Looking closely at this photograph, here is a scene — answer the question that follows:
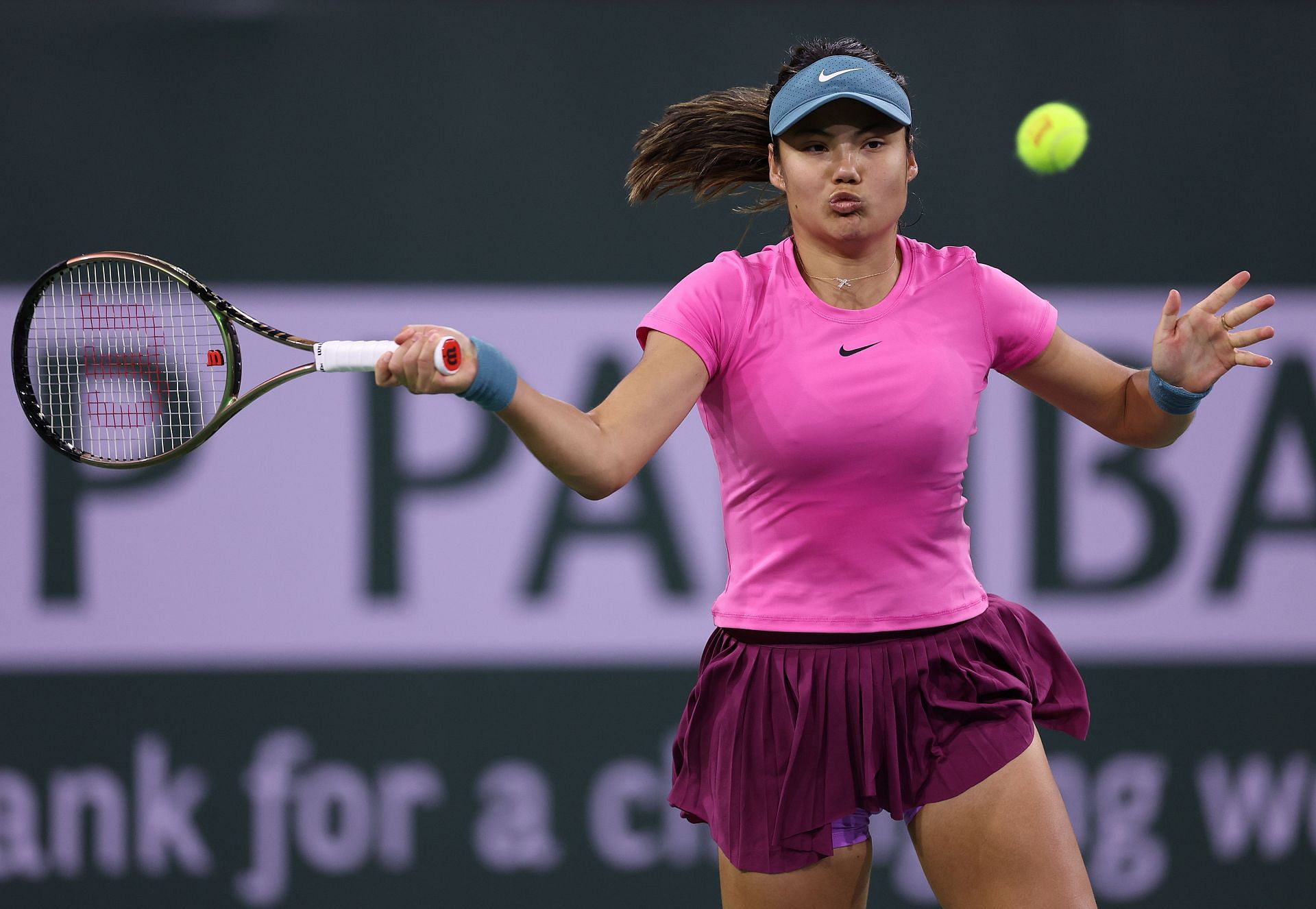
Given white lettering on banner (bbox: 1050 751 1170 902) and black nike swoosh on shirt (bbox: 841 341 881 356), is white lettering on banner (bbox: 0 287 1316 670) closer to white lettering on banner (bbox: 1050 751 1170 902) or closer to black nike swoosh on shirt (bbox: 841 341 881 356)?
white lettering on banner (bbox: 1050 751 1170 902)

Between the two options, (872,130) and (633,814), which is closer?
(872,130)

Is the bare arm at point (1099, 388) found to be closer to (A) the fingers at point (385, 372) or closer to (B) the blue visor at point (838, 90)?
(B) the blue visor at point (838, 90)

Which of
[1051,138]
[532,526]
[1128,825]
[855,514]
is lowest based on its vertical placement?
[1128,825]

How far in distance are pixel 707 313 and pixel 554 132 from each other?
5.26ft

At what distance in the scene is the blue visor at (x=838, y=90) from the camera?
176 centimetres

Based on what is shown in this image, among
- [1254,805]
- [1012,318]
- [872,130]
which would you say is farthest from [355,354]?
[1254,805]

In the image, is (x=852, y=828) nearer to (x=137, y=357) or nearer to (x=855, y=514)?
(x=855, y=514)

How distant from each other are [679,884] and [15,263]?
7.31 feet

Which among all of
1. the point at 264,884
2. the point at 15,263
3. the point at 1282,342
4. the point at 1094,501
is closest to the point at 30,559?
the point at 15,263

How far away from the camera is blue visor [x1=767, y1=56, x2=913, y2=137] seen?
69.2 inches

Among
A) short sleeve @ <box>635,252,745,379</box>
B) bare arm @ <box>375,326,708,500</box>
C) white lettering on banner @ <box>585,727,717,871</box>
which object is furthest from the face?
white lettering on banner @ <box>585,727,717,871</box>

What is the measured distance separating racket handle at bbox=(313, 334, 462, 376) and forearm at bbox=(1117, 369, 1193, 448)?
991mm

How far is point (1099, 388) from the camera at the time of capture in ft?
6.30

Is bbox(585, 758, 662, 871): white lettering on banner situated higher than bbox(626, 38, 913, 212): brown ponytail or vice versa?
bbox(626, 38, 913, 212): brown ponytail
